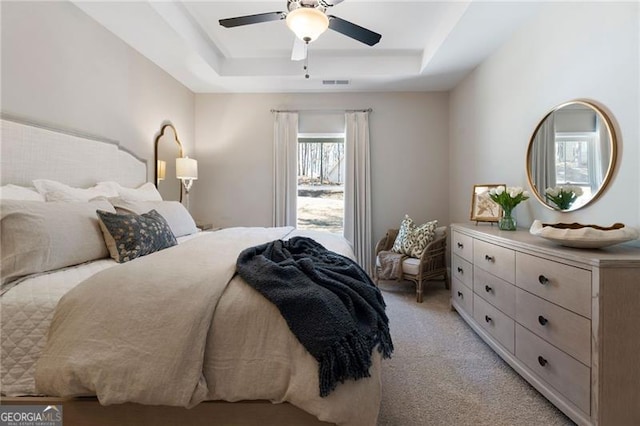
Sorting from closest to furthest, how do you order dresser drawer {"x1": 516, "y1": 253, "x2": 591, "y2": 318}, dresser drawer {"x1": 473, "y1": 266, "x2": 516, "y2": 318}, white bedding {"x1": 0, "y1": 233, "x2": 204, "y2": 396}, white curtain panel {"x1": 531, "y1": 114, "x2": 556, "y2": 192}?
white bedding {"x1": 0, "y1": 233, "x2": 204, "y2": 396}
dresser drawer {"x1": 516, "y1": 253, "x2": 591, "y2": 318}
dresser drawer {"x1": 473, "y1": 266, "x2": 516, "y2": 318}
white curtain panel {"x1": 531, "y1": 114, "x2": 556, "y2": 192}

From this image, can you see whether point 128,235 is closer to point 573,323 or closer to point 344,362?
point 344,362

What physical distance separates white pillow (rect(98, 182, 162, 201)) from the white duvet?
4.71ft

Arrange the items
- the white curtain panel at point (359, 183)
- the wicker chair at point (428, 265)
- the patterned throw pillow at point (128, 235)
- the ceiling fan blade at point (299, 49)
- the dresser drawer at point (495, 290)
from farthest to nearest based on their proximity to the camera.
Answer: the white curtain panel at point (359, 183), the wicker chair at point (428, 265), the ceiling fan blade at point (299, 49), the dresser drawer at point (495, 290), the patterned throw pillow at point (128, 235)

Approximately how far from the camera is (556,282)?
1535 mm

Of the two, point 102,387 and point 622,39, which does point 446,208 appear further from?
point 102,387

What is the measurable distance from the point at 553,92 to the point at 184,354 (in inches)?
115

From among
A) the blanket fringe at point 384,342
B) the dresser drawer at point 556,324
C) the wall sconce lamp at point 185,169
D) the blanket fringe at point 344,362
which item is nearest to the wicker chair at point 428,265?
the dresser drawer at point 556,324

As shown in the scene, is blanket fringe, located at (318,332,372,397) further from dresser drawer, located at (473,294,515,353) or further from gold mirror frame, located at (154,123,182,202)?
gold mirror frame, located at (154,123,182,202)

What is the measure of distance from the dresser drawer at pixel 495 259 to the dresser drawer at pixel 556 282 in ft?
0.24

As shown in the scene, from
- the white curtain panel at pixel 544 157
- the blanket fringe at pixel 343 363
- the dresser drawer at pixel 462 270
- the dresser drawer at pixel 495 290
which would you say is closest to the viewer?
the blanket fringe at pixel 343 363

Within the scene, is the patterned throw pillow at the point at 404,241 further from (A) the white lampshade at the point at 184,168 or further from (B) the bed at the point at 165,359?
(A) the white lampshade at the point at 184,168

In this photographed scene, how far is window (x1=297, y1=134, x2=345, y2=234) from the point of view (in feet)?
14.7

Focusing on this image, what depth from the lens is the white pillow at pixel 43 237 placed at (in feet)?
4.35

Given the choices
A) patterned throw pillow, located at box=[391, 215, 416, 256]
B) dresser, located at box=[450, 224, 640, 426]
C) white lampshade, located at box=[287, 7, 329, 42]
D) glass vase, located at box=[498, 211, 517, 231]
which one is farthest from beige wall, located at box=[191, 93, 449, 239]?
white lampshade, located at box=[287, 7, 329, 42]
